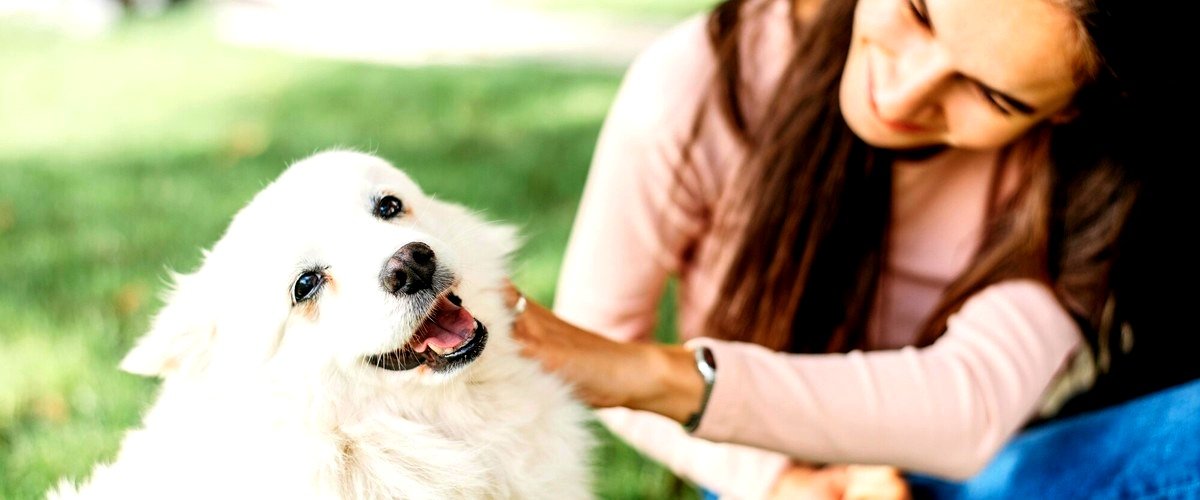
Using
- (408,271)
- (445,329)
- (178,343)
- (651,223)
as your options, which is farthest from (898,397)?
(178,343)

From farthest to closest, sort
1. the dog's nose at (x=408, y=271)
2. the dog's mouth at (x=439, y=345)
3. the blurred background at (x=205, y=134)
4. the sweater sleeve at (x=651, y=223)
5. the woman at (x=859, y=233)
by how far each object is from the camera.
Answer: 1. the blurred background at (x=205, y=134)
2. the sweater sleeve at (x=651, y=223)
3. the woman at (x=859, y=233)
4. the dog's mouth at (x=439, y=345)
5. the dog's nose at (x=408, y=271)

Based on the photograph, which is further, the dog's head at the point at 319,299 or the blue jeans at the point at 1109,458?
the blue jeans at the point at 1109,458

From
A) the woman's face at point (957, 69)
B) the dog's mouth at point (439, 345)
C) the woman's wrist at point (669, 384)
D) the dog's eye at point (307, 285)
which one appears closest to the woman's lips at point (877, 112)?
the woman's face at point (957, 69)

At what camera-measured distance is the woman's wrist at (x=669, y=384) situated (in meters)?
1.85

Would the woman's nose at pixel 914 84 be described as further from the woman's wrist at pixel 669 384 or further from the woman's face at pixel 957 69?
the woman's wrist at pixel 669 384

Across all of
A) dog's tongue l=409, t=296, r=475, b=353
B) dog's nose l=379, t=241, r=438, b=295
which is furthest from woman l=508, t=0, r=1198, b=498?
dog's nose l=379, t=241, r=438, b=295

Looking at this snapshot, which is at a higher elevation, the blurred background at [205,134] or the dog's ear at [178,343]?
the dog's ear at [178,343]

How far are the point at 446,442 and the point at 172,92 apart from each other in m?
5.09

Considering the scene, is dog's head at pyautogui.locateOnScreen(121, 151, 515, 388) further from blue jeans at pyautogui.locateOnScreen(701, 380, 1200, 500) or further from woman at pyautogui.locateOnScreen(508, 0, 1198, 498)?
blue jeans at pyautogui.locateOnScreen(701, 380, 1200, 500)

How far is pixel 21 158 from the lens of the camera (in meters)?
4.90

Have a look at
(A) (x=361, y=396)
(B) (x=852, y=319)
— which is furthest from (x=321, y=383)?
(B) (x=852, y=319)

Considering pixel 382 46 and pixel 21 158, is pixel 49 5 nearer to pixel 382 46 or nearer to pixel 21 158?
pixel 382 46

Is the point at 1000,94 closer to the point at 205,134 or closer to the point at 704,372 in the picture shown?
the point at 704,372

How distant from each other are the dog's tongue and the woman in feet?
0.56
